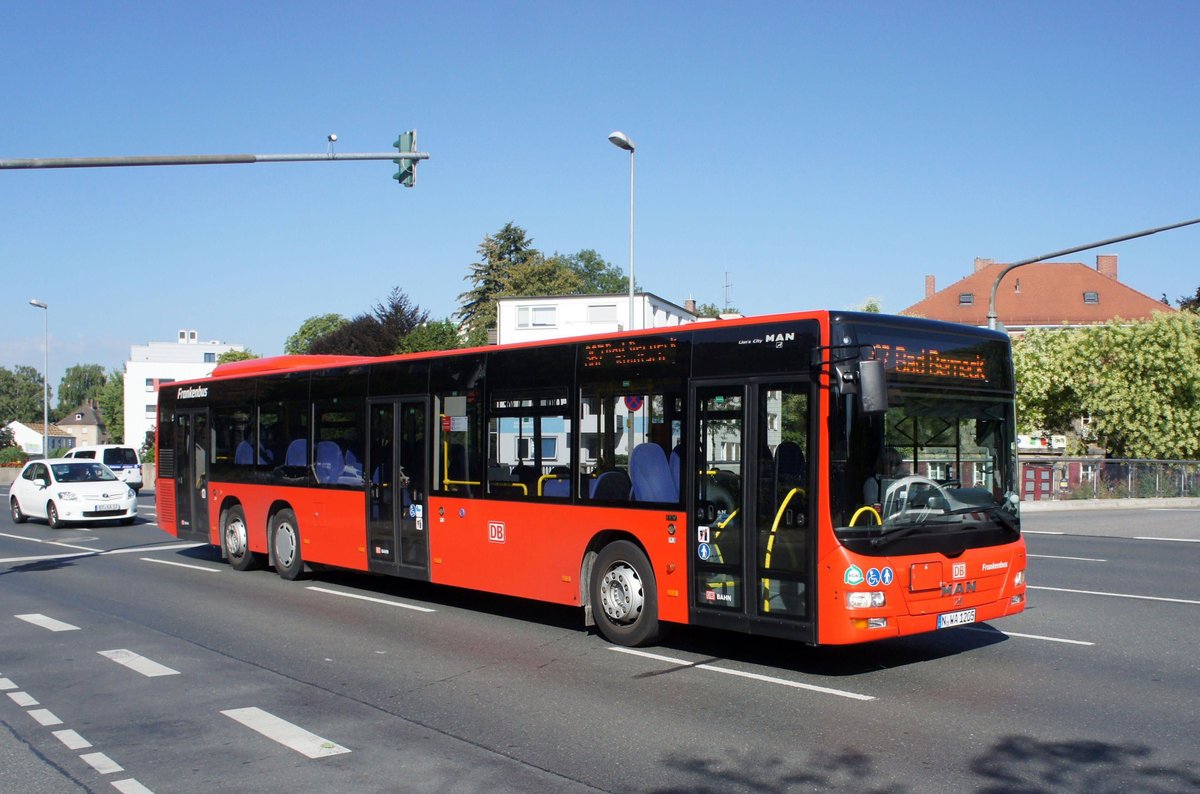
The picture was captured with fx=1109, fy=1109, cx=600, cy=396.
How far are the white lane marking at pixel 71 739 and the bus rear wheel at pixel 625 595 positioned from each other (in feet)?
15.3

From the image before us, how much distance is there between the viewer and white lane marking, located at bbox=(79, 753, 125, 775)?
21.0 ft

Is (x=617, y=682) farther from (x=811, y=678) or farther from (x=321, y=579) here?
(x=321, y=579)

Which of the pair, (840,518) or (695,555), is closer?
(840,518)

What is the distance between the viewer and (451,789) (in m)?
5.93

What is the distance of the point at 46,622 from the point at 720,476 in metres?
7.59

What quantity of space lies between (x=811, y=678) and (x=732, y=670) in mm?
669

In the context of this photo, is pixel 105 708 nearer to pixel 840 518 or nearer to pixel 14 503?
pixel 840 518

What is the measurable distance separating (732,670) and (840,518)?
1.76 metres

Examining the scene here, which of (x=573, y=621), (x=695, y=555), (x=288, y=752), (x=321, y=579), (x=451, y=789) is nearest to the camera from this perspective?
(x=451, y=789)

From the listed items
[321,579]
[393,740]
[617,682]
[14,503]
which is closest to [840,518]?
[617,682]

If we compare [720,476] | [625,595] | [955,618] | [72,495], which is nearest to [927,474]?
[955,618]

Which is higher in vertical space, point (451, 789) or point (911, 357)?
point (911, 357)

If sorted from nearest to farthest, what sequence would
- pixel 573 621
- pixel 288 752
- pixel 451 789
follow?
pixel 451 789, pixel 288 752, pixel 573 621

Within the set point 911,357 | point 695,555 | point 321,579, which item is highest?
point 911,357
